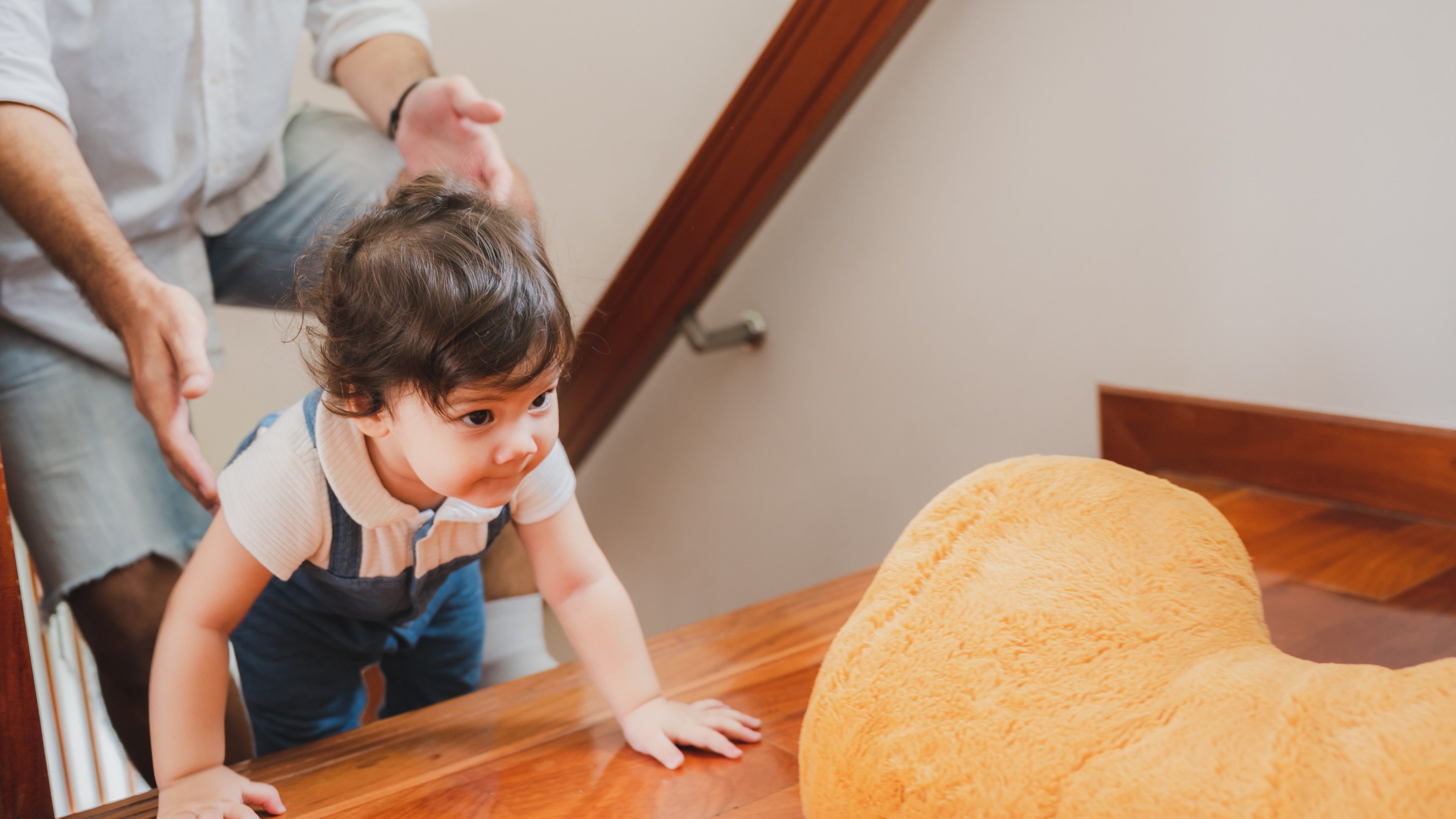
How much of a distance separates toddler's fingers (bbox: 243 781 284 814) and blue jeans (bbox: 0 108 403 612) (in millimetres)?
376

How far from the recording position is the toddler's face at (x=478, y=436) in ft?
2.07

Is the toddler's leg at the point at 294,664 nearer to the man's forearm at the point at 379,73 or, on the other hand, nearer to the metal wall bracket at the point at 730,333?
the man's forearm at the point at 379,73

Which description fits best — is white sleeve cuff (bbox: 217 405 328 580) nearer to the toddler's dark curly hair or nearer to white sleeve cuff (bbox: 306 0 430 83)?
the toddler's dark curly hair

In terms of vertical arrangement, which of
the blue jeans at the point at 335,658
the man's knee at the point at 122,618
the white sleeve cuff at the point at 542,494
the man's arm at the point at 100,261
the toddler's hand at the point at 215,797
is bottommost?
the man's knee at the point at 122,618

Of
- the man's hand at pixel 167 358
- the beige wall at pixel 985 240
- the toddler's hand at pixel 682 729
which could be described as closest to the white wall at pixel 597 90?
the beige wall at pixel 985 240

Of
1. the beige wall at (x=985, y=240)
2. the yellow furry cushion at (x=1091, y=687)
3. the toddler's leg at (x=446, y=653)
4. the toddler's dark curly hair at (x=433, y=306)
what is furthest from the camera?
the toddler's leg at (x=446, y=653)

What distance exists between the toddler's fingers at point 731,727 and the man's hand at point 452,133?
0.58m

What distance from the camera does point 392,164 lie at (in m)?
1.10

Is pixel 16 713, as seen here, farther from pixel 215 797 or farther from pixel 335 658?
pixel 335 658

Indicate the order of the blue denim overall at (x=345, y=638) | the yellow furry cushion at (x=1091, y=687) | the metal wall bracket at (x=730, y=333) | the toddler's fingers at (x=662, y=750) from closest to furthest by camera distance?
the yellow furry cushion at (x=1091, y=687) < the toddler's fingers at (x=662, y=750) < the blue denim overall at (x=345, y=638) < the metal wall bracket at (x=730, y=333)

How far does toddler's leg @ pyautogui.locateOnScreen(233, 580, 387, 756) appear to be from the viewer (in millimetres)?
924

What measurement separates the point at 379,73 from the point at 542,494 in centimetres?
56

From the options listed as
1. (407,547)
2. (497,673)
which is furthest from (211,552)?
(497,673)

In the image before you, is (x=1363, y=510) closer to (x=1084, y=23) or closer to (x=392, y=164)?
(x=1084, y=23)
